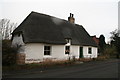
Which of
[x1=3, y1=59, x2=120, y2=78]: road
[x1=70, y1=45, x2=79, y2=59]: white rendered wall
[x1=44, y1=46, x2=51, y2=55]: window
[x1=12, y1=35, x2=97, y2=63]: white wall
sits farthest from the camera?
[x1=70, y1=45, x2=79, y2=59]: white rendered wall

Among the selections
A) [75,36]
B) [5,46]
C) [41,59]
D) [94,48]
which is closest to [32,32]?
[41,59]

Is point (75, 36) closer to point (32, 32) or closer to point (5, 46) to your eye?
point (32, 32)

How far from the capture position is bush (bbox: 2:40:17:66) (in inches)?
632

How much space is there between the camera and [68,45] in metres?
25.8

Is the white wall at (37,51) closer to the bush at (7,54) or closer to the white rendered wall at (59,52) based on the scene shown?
the white rendered wall at (59,52)

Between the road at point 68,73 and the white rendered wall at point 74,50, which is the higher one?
the white rendered wall at point 74,50

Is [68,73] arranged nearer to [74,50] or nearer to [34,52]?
[34,52]

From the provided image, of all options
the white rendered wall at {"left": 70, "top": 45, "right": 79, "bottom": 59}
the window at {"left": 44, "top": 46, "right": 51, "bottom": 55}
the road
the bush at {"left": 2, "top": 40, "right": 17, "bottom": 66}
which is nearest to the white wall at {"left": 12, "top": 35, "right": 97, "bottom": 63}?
the white rendered wall at {"left": 70, "top": 45, "right": 79, "bottom": 59}

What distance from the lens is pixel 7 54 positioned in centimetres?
1612

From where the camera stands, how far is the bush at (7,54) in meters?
16.1

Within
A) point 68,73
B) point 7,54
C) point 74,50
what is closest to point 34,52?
point 7,54

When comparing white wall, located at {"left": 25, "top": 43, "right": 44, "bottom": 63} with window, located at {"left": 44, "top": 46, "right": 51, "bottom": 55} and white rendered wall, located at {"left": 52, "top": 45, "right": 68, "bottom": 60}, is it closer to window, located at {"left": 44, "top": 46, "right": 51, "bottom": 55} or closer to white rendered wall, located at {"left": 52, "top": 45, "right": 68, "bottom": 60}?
window, located at {"left": 44, "top": 46, "right": 51, "bottom": 55}

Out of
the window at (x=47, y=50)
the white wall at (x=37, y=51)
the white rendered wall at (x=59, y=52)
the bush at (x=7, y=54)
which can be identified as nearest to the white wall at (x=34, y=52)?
the white wall at (x=37, y=51)

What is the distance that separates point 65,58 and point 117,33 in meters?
33.7
